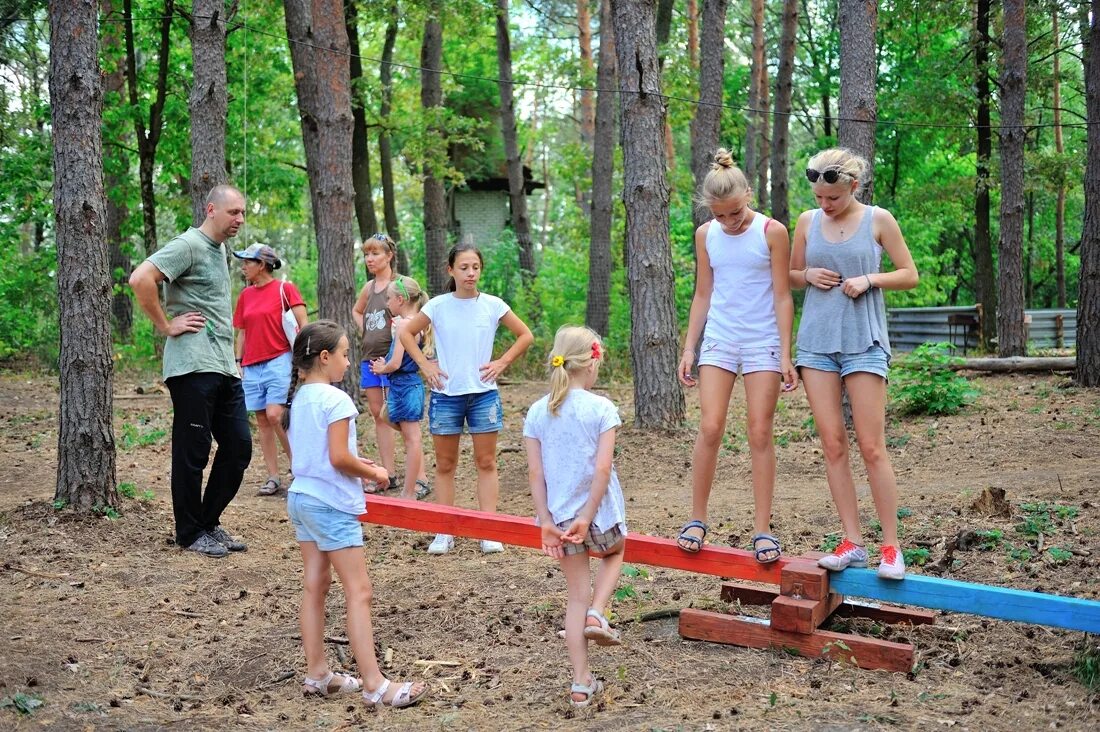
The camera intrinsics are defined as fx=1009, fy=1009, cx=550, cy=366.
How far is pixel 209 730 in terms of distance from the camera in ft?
13.3

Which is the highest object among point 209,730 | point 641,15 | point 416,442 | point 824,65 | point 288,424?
point 824,65

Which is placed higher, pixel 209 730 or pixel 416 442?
pixel 416 442

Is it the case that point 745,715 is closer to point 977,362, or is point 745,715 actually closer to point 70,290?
point 70,290

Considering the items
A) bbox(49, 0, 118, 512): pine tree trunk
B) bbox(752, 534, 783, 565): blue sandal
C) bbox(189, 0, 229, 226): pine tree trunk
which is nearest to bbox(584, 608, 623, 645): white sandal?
bbox(752, 534, 783, 565): blue sandal

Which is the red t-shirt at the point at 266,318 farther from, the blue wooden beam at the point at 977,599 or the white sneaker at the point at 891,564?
the white sneaker at the point at 891,564

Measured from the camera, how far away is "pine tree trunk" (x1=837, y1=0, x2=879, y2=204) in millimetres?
9852

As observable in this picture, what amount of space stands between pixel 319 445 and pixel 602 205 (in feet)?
50.4

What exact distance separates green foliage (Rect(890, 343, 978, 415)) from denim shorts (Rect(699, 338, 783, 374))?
21.9 feet

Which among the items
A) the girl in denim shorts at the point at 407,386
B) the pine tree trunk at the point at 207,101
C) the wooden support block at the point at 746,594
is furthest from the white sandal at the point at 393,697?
the pine tree trunk at the point at 207,101

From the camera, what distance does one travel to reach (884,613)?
4957 mm

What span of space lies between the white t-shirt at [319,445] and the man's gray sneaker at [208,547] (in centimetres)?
273

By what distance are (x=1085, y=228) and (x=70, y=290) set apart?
37.7 ft

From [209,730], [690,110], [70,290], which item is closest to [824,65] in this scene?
[690,110]

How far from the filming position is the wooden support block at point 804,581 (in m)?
4.57
